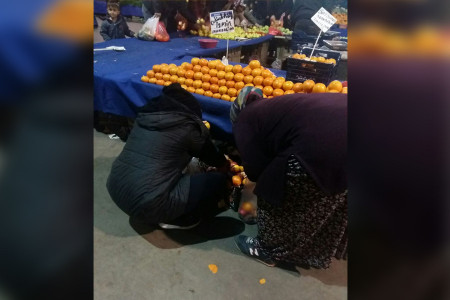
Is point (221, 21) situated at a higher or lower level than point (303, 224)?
higher

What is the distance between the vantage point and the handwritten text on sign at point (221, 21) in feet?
10.7

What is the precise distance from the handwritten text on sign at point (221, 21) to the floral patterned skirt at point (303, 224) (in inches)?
80.2

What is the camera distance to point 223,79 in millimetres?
2830

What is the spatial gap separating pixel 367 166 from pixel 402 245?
10 cm

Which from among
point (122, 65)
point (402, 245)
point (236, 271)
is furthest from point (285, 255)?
point (122, 65)

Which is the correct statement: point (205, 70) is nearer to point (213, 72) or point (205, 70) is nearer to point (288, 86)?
point (213, 72)

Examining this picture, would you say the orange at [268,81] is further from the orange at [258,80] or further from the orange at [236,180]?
the orange at [236,180]

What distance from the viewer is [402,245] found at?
0.35 meters

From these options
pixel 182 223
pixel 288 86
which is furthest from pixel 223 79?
pixel 182 223

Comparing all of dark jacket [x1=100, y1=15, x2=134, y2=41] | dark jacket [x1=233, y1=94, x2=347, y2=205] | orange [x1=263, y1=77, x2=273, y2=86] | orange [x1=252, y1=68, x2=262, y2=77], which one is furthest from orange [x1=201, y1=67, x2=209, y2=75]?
dark jacket [x1=100, y1=15, x2=134, y2=41]

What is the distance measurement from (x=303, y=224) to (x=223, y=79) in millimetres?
1469

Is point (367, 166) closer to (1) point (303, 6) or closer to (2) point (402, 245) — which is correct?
→ (2) point (402, 245)

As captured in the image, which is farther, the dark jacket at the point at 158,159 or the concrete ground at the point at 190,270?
the dark jacket at the point at 158,159

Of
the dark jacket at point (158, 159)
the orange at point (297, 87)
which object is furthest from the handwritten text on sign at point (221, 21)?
the dark jacket at point (158, 159)
